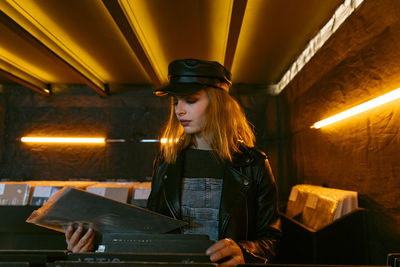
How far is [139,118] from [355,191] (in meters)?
3.16

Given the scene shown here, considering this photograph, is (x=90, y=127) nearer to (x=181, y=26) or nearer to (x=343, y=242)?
(x=181, y=26)

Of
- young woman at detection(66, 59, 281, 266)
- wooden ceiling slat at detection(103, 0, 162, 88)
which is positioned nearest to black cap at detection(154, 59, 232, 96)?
young woman at detection(66, 59, 281, 266)

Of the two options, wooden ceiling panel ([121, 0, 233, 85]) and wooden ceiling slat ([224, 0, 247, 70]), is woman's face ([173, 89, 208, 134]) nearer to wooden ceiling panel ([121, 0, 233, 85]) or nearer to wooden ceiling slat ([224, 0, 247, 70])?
wooden ceiling slat ([224, 0, 247, 70])

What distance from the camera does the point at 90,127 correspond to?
13.1 feet

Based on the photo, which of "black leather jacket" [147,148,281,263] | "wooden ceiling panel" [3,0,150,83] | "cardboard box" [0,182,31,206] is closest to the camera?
"black leather jacket" [147,148,281,263]

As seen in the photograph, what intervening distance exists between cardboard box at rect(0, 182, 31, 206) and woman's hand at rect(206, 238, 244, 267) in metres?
2.89

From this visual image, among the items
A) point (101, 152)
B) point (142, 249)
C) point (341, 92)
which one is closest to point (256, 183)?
point (142, 249)

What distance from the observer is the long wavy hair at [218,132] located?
4.17ft

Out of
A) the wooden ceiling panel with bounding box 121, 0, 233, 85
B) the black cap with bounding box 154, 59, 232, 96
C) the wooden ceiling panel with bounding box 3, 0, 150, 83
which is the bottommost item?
the black cap with bounding box 154, 59, 232, 96

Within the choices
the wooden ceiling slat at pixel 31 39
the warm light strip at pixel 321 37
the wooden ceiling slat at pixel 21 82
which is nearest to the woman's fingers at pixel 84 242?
the wooden ceiling slat at pixel 31 39

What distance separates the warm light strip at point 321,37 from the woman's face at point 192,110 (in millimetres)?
1485

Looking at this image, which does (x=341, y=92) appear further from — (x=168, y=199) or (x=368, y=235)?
(x=168, y=199)

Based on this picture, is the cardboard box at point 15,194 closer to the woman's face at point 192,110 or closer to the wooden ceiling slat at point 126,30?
the wooden ceiling slat at point 126,30

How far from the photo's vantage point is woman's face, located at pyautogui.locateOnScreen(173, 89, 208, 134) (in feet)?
3.96
